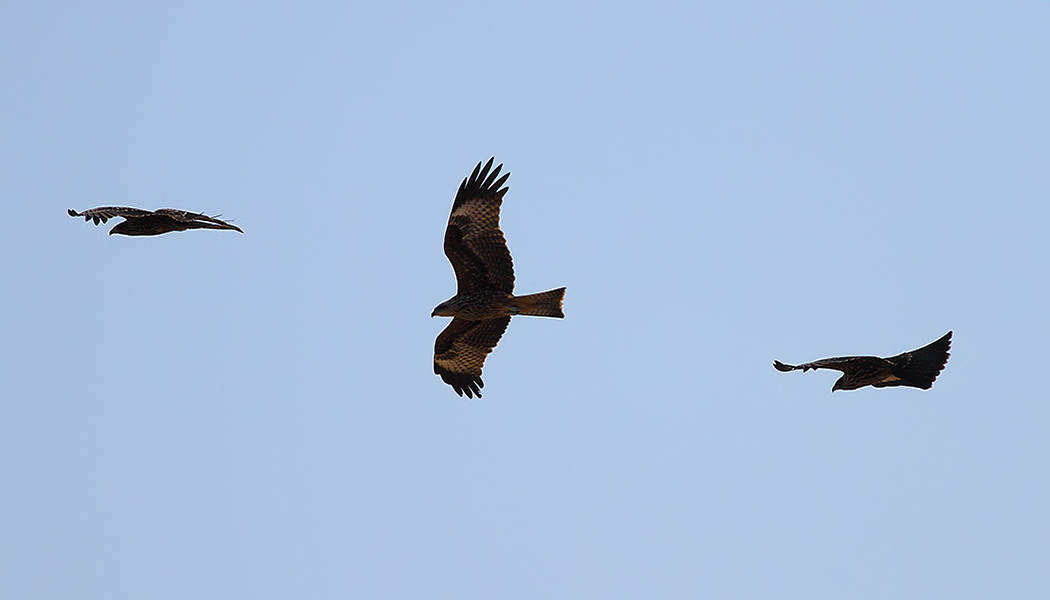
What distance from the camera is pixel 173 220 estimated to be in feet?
46.7

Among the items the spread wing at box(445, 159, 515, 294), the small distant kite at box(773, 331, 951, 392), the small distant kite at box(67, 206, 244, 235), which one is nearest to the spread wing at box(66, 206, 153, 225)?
the small distant kite at box(67, 206, 244, 235)

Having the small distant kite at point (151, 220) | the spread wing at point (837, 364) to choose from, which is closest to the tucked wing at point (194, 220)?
the small distant kite at point (151, 220)

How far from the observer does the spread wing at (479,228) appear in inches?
631

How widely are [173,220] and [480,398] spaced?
5354 millimetres

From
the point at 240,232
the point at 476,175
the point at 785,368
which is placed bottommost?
the point at 785,368

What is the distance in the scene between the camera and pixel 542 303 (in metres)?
15.4

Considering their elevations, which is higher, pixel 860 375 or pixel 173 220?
pixel 173 220

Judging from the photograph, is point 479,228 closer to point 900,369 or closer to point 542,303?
point 542,303

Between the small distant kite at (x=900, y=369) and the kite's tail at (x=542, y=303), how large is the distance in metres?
3.13

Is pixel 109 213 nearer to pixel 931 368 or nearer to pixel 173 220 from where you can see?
pixel 173 220

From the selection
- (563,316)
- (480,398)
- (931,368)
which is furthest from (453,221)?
(931,368)

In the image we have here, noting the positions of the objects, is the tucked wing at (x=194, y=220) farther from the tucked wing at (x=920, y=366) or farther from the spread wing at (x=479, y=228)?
the tucked wing at (x=920, y=366)

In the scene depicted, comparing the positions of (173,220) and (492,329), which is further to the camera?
(492,329)

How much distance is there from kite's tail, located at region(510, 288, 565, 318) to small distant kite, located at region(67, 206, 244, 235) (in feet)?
11.7
